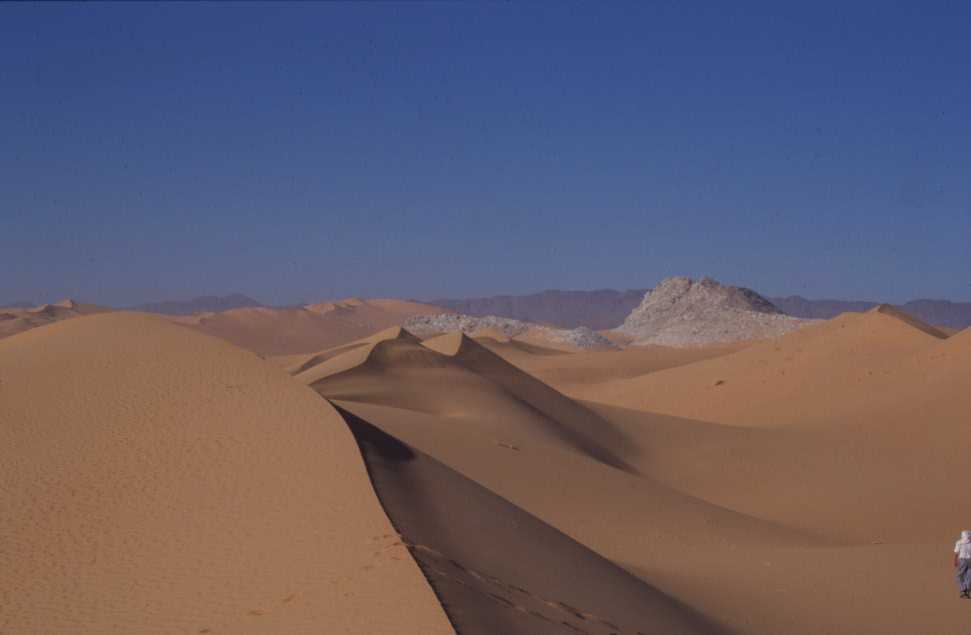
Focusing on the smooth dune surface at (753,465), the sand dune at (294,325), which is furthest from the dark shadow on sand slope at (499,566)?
the sand dune at (294,325)

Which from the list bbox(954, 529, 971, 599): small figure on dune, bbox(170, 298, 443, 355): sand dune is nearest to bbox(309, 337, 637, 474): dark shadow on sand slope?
bbox(954, 529, 971, 599): small figure on dune

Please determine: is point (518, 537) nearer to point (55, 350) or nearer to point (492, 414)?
point (55, 350)

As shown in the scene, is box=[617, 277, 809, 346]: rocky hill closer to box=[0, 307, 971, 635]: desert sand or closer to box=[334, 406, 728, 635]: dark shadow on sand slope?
box=[0, 307, 971, 635]: desert sand

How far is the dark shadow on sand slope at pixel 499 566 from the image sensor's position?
648cm

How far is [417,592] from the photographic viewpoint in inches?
242

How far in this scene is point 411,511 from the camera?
8250 millimetres

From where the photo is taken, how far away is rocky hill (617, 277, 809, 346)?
58.7m

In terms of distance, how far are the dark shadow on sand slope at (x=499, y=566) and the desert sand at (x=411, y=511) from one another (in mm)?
36

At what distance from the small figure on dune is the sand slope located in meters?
6.69

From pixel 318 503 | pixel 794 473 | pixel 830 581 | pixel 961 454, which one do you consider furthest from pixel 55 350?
pixel 961 454

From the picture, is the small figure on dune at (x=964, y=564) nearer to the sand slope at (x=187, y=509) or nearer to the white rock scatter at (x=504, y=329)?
the sand slope at (x=187, y=509)

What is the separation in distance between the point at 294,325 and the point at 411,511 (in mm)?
76466

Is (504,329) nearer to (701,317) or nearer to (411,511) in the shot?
(701,317)

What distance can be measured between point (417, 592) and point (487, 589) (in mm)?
834
